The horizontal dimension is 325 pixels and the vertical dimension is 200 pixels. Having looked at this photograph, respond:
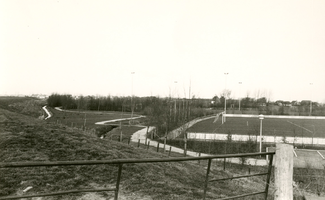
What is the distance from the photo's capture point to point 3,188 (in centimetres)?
542

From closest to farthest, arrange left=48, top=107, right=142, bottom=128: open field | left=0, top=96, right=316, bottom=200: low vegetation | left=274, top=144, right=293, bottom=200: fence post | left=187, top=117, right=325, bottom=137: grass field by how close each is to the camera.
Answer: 1. left=274, top=144, right=293, bottom=200: fence post
2. left=0, top=96, right=316, bottom=200: low vegetation
3. left=187, top=117, right=325, bottom=137: grass field
4. left=48, top=107, right=142, bottom=128: open field

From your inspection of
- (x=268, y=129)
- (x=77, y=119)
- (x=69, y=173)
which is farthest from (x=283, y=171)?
(x=77, y=119)

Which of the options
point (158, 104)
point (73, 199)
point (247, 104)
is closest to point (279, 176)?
point (73, 199)

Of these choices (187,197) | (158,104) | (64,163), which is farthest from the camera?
(158,104)

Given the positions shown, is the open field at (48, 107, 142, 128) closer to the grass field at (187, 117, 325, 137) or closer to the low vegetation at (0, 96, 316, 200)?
the grass field at (187, 117, 325, 137)

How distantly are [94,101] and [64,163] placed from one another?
97.2 metres

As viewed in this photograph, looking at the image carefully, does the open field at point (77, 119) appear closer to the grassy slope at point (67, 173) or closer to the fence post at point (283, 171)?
the grassy slope at point (67, 173)

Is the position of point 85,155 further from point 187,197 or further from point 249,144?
point 249,144

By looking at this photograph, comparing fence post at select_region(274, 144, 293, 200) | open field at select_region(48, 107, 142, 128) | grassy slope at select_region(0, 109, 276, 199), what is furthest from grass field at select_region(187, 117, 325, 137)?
fence post at select_region(274, 144, 293, 200)

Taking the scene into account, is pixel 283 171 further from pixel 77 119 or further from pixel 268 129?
pixel 77 119

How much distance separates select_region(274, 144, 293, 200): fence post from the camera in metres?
4.02

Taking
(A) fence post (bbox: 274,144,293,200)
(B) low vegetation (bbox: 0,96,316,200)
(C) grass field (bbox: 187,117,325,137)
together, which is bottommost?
(C) grass field (bbox: 187,117,325,137)

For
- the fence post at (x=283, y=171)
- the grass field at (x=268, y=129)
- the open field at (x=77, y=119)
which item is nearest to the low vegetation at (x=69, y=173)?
the fence post at (x=283, y=171)

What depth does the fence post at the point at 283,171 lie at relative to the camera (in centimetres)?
402
